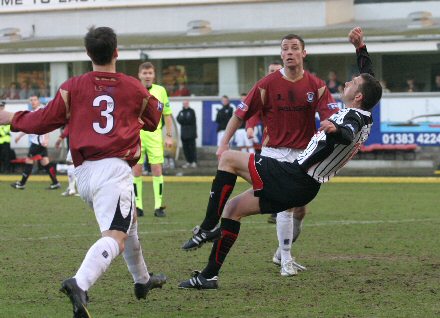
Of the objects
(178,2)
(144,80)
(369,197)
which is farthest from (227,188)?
(178,2)

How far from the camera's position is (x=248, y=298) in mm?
8914

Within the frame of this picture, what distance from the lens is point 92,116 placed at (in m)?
7.90

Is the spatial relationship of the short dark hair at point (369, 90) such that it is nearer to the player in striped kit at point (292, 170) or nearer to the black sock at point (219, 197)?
the player in striped kit at point (292, 170)

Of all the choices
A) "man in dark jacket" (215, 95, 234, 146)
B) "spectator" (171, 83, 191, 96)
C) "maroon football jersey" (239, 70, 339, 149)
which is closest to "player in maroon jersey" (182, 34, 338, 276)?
"maroon football jersey" (239, 70, 339, 149)

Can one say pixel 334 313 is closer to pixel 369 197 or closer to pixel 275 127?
pixel 275 127

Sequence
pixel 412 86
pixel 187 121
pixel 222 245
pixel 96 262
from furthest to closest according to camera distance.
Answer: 1. pixel 412 86
2. pixel 187 121
3. pixel 222 245
4. pixel 96 262

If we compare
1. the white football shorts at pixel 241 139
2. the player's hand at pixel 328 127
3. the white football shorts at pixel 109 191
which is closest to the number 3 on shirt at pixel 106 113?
the white football shorts at pixel 109 191

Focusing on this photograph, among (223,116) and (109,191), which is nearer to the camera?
(109,191)

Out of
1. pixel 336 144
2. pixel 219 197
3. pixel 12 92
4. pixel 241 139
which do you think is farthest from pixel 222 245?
pixel 12 92

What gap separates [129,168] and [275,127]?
3.16m

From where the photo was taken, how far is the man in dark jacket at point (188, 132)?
3203cm

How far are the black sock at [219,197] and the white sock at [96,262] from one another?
1.93m

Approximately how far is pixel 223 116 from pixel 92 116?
24.3m

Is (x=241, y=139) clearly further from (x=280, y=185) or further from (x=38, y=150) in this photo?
(x=280, y=185)
